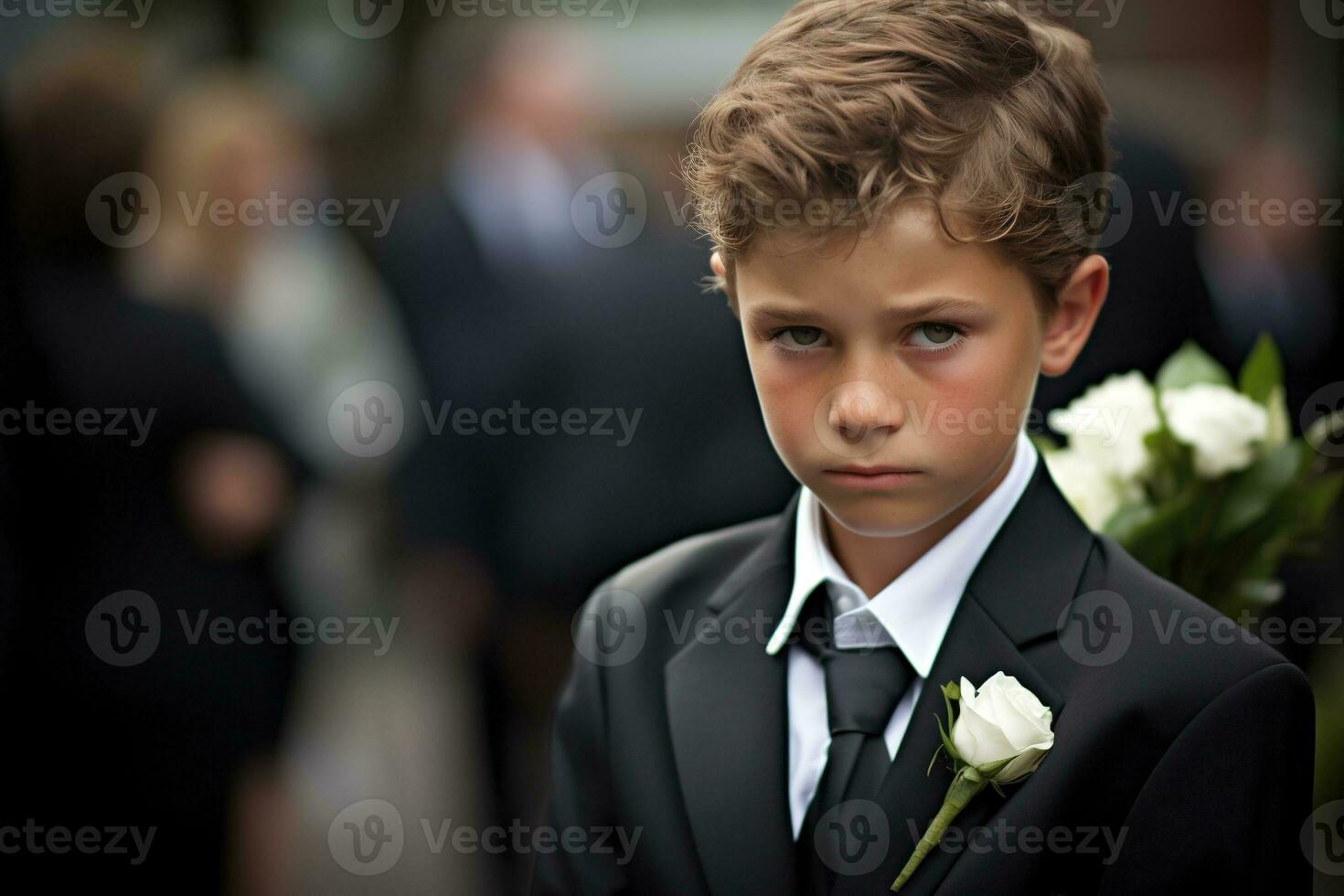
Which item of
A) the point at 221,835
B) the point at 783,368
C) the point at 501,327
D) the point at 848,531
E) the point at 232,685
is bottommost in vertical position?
the point at 221,835

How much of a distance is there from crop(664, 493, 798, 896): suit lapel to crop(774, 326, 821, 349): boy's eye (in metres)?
0.35

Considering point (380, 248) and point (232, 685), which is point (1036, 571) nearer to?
point (232, 685)

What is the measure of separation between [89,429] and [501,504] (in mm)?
991

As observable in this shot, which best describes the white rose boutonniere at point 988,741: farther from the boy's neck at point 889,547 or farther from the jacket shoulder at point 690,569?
the jacket shoulder at point 690,569

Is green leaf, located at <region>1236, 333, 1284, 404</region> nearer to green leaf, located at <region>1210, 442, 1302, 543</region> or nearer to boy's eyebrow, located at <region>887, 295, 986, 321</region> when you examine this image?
green leaf, located at <region>1210, 442, 1302, 543</region>

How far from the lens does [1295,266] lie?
4.11 meters

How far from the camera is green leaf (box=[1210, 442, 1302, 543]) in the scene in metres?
1.71

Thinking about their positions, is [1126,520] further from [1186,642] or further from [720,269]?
[720,269]

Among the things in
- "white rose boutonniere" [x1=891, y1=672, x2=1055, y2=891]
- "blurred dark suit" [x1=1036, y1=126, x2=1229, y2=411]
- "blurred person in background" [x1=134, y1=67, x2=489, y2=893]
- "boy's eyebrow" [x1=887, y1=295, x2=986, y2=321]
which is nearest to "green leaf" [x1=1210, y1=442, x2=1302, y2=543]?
"white rose boutonniere" [x1=891, y1=672, x2=1055, y2=891]

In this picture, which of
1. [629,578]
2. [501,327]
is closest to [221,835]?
[501,327]

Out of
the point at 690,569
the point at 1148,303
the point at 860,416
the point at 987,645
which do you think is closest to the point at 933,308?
the point at 860,416

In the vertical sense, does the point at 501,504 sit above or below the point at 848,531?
below

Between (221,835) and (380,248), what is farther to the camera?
(380,248)

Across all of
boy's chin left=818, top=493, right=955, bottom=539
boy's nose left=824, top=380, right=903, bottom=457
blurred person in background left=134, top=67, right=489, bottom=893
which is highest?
boy's nose left=824, top=380, right=903, bottom=457
